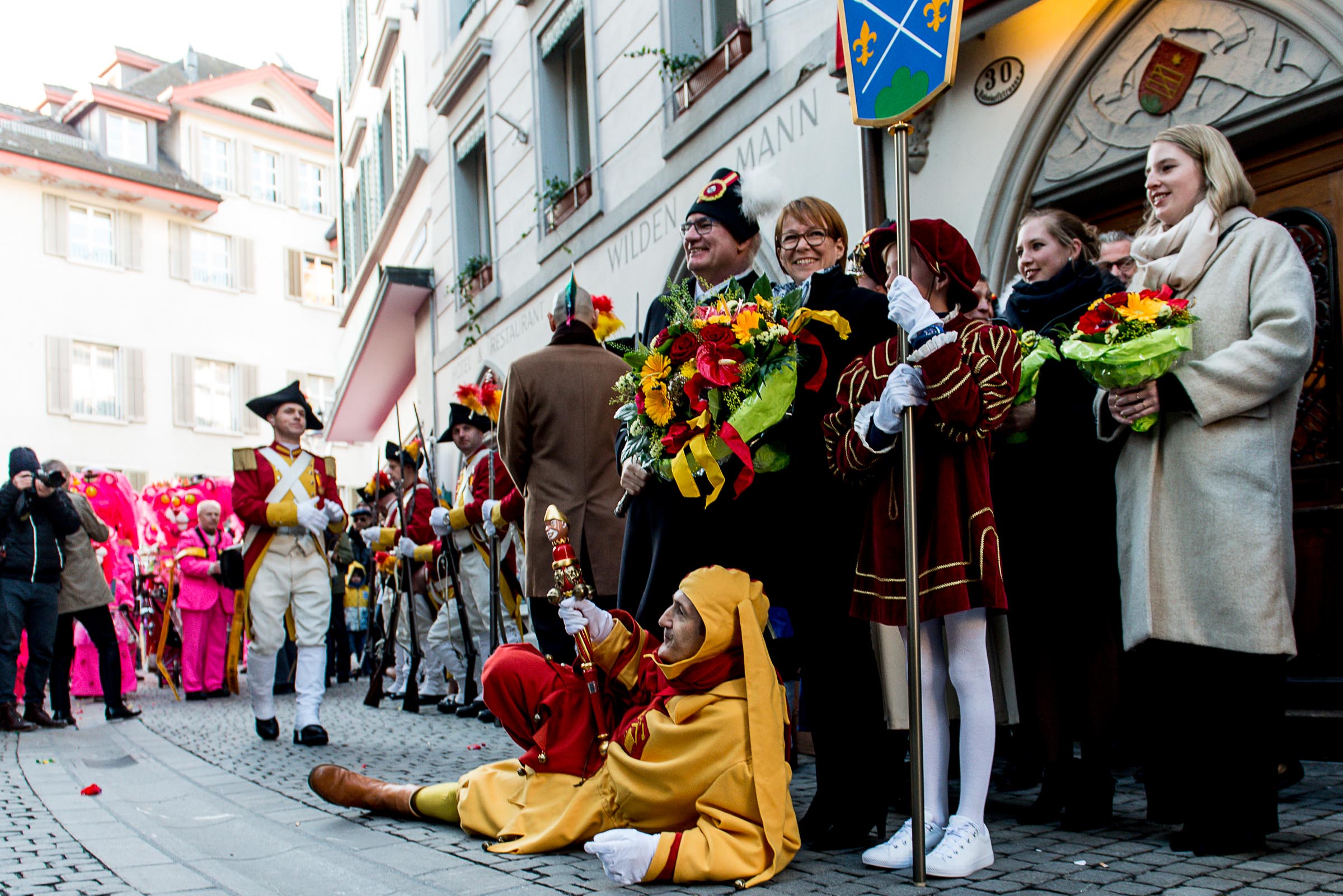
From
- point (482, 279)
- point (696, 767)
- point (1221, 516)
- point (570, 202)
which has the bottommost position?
point (696, 767)

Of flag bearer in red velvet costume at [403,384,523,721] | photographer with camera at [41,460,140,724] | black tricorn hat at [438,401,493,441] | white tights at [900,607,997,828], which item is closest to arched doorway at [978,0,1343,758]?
white tights at [900,607,997,828]

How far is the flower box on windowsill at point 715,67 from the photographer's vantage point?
930cm

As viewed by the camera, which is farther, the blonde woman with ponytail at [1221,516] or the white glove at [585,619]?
the white glove at [585,619]

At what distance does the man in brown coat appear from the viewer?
5840 millimetres

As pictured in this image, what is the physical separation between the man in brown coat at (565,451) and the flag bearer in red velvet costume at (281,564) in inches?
88.6

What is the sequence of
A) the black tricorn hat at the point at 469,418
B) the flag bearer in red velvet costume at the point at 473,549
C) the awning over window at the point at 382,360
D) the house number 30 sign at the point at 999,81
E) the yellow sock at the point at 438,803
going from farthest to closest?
the awning over window at the point at 382,360
the black tricorn hat at the point at 469,418
the flag bearer in red velvet costume at the point at 473,549
the house number 30 sign at the point at 999,81
the yellow sock at the point at 438,803

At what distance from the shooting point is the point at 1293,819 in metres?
4.07

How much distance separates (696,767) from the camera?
366 cm

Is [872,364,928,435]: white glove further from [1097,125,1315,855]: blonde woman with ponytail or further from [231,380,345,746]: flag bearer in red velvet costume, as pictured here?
[231,380,345,746]: flag bearer in red velvet costume

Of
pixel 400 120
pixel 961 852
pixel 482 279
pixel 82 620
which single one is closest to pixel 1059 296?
pixel 961 852

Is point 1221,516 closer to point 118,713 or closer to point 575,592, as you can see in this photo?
point 575,592

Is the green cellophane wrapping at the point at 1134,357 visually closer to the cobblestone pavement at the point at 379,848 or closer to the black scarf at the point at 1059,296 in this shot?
the black scarf at the point at 1059,296

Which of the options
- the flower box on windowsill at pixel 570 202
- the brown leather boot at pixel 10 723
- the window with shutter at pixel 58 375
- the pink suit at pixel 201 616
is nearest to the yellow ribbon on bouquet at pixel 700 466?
the brown leather boot at pixel 10 723

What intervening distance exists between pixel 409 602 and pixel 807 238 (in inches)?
239
